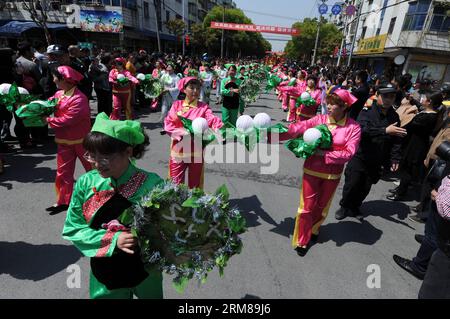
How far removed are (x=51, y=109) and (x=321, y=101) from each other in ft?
24.7

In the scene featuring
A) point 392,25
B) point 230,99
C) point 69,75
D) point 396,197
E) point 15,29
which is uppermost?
point 392,25

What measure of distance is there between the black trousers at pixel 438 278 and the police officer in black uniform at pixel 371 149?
5.81ft

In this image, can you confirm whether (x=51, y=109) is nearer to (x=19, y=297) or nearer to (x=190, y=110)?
(x=190, y=110)

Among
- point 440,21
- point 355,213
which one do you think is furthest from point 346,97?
point 440,21

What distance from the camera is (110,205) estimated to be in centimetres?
171

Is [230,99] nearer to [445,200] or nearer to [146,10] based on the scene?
[445,200]

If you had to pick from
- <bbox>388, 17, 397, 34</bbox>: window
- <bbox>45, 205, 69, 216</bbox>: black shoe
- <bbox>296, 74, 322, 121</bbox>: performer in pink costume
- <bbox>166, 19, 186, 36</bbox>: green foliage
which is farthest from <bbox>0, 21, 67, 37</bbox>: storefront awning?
<bbox>388, 17, 397, 34</bbox>: window

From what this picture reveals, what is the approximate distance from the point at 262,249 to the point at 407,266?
1722 millimetres

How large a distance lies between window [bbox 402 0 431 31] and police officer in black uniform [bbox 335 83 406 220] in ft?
78.9

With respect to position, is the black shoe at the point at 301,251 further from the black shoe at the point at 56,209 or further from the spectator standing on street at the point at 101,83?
the spectator standing on street at the point at 101,83

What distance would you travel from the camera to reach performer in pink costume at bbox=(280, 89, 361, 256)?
3121 mm

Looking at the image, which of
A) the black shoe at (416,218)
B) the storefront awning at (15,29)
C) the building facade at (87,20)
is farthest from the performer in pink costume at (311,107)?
the storefront awning at (15,29)

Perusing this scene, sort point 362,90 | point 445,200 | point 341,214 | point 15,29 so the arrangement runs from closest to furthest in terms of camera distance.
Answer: point 445,200, point 341,214, point 362,90, point 15,29

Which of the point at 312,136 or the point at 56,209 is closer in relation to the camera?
the point at 312,136
